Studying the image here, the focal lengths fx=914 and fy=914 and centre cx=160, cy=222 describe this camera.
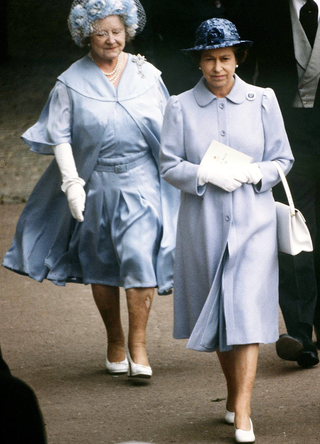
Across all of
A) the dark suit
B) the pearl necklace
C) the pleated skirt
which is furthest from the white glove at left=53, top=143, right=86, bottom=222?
the dark suit

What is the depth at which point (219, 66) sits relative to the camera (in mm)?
3668

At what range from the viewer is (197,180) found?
363 centimetres

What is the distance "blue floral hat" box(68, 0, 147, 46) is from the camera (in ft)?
14.8

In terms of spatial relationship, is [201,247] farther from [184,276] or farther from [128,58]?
[128,58]

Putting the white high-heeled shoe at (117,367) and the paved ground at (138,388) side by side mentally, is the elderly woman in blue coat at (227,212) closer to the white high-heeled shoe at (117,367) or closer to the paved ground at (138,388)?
the paved ground at (138,388)

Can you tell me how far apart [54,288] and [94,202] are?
2397mm

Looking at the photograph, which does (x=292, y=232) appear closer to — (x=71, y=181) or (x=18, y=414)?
(x=71, y=181)

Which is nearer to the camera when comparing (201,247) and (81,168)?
(201,247)

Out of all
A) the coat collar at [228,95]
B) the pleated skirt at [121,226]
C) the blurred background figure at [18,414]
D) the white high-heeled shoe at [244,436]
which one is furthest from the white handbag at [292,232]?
the blurred background figure at [18,414]

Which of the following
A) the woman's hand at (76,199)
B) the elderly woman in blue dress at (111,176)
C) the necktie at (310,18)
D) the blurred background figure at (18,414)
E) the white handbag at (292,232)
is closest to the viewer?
the blurred background figure at (18,414)

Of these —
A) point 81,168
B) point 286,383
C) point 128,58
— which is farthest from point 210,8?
point 286,383

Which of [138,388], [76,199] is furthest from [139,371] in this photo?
[76,199]

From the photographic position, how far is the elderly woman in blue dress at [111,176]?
14.9ft

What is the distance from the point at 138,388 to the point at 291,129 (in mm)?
1576
